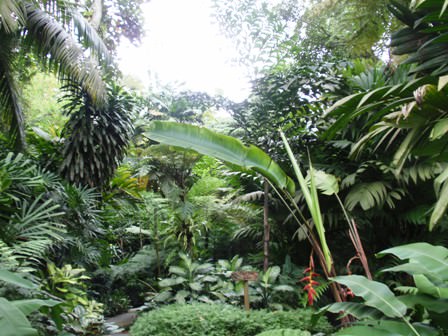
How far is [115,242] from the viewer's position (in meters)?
8.23

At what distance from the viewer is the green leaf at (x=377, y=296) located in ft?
5.43

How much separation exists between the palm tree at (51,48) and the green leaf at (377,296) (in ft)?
14.0

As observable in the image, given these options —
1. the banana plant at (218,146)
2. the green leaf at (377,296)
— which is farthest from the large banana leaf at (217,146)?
the green leaf at (377,296)

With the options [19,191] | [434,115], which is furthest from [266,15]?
[434,115]

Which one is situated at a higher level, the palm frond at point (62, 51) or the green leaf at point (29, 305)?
the palm frond at point (62, 51)

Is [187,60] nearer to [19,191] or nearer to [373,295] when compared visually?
[19,191]

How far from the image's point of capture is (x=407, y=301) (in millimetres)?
1737

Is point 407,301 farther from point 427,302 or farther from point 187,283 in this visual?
point 187,283

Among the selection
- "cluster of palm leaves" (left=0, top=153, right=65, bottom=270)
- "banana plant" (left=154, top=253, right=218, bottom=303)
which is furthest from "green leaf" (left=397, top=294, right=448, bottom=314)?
"banana plant" (left=154, top=253, right=218, bottom=303)

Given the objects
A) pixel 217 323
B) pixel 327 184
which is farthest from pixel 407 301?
pixel 217 323

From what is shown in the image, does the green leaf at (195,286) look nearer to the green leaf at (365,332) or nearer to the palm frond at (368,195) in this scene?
the palm frond at (368,195)

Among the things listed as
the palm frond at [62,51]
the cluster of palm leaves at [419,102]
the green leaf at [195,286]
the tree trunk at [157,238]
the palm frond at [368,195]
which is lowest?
the green leaf at [195,286]

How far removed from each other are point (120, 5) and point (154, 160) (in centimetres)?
709

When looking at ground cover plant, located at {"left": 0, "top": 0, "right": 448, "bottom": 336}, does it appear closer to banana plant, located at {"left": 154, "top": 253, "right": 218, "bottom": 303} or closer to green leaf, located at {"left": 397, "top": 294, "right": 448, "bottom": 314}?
banana plant, located at {"left": 154, "top": 253, "right": 218, "bottom": 303}
